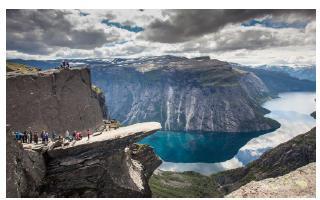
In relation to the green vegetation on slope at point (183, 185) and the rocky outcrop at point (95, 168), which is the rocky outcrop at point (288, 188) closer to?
the rocky outcrop at point (95, 168)

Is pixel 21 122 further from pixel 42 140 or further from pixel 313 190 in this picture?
pixel 313 190

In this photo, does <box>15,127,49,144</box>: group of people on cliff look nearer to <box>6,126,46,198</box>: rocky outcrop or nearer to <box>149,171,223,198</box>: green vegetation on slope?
<box>6,126,46,198</box>: rocky outcrop

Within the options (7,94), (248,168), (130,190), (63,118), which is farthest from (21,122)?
(248,168)

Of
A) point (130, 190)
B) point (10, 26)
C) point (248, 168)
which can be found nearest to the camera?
point (130, 190)

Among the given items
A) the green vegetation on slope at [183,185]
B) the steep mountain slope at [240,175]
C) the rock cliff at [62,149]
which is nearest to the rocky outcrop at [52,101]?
the rock cliff at [62,149]

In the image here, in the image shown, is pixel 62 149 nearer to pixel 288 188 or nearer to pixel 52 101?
pixel 52 101
